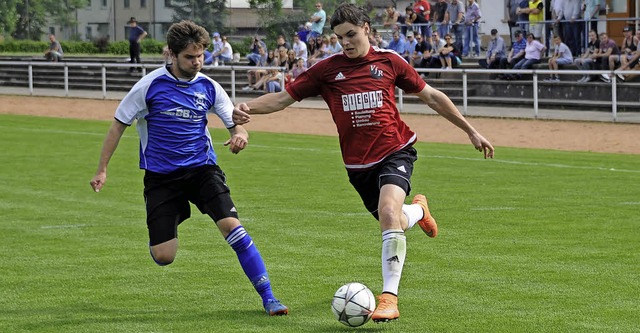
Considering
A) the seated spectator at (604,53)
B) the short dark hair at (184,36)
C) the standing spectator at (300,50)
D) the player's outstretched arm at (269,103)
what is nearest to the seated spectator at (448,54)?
the standing spectator at (300,50)

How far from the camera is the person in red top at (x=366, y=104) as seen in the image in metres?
7.83

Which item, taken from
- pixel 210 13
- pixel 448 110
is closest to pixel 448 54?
pixel 448 110

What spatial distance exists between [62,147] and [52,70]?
22.0 m

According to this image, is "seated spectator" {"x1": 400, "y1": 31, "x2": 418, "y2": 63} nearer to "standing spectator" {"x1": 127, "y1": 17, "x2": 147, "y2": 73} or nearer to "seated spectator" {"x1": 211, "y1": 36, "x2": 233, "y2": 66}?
"seated spectator" {"x1": 211, "y1": 36, "x2": 233, "y2": 66}

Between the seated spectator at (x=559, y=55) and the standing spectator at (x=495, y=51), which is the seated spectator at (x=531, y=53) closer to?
the seated spectator at (x=559, y=55)

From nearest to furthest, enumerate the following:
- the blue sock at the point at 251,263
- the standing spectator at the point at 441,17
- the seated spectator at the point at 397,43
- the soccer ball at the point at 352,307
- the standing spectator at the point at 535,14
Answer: the soccer ball at the point at 352,307 → the blue sock at the point at 251,263 → the standing spectator at the point at 535,14 → the seated spectator at the point at 397,43 → the standing spectator at the point at 441,17

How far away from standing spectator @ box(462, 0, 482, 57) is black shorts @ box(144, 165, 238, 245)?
26.5 metres

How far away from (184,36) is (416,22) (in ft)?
95.3

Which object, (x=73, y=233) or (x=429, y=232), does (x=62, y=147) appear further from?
(x=429, y=232)

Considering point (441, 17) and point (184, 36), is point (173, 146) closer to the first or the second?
point (184, 36)

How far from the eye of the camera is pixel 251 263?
7715 mm

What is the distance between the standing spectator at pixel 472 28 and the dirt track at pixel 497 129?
18.4ft

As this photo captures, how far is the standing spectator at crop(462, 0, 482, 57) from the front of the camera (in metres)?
33.7

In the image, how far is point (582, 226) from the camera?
11.8m
